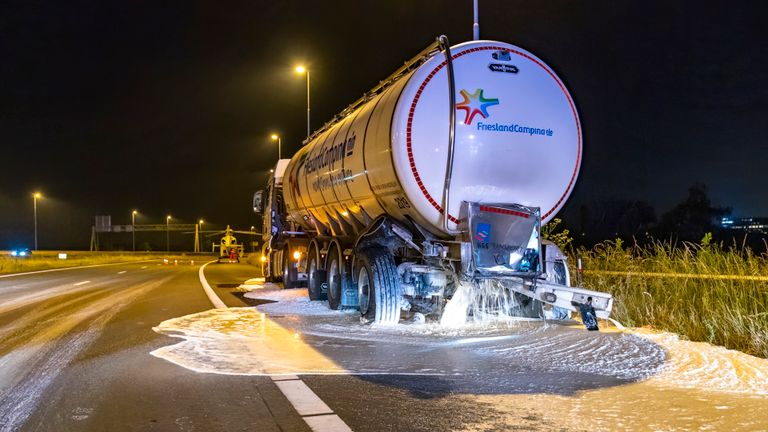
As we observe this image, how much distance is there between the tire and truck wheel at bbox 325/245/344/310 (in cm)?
94

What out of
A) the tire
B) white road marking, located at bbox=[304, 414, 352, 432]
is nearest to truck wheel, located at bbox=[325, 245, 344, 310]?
the tire

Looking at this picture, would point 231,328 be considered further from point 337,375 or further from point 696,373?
point 696,373

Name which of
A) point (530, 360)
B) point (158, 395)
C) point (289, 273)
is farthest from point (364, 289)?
point (289, 273)

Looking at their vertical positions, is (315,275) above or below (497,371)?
above

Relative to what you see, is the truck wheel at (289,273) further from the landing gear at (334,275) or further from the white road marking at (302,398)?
the white road marking at (302,398)

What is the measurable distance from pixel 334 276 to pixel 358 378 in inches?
252

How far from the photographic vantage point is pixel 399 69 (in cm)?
1020

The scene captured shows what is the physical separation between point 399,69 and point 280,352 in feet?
15.6

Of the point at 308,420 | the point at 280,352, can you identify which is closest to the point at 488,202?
the point at 280,352

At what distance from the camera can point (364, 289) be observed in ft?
35.2

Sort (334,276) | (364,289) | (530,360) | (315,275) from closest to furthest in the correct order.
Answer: (530,360), (364,289), (334,276), (315,275)

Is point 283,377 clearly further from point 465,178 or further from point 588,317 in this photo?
point 588,317

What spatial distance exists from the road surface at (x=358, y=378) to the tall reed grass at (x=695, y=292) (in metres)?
0.59

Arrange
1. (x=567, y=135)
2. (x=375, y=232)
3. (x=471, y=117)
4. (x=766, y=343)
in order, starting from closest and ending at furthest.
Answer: (x=766, y=343) → (x=471, y=117) → (x=567, y=135) → (x=375, y=232)
